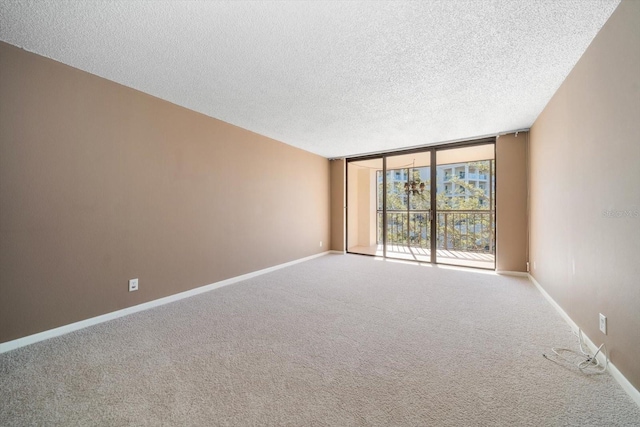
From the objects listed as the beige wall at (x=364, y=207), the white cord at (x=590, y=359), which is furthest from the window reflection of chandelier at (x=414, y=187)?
the white cord at (x=590, y=359)

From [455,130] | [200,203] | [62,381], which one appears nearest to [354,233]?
[455,130]

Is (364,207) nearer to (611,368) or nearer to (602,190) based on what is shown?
(602,190)

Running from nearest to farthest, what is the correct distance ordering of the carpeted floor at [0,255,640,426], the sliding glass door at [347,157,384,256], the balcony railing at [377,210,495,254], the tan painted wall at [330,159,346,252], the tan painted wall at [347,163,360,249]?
the carpeted floor at [0,255,640,426] → the balcony railing at [377,210,495,254] → the tan painted wall at [330,159,346,252] → the tan painted wall at [347,163,360,249] → the sliding glass door at [347,157,384,256]

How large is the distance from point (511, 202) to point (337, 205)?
3311 mm

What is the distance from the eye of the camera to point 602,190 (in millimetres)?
1646

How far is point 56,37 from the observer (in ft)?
5.79

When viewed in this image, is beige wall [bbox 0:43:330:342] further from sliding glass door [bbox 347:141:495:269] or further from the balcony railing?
the balcony railing

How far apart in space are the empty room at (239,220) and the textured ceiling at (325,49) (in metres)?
0.02

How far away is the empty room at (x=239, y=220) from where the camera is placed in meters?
1.37

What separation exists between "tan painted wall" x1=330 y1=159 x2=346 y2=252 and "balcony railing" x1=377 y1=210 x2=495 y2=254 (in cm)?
148

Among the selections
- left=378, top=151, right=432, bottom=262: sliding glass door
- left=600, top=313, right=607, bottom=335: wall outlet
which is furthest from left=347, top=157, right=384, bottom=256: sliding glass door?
left=600, top=313, right=607, bottom=335: wall outlet

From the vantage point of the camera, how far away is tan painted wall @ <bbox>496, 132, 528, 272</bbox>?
3766 mm

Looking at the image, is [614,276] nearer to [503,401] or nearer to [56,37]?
[503,401]

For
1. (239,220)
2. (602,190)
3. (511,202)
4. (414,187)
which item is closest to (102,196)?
(239,220)
